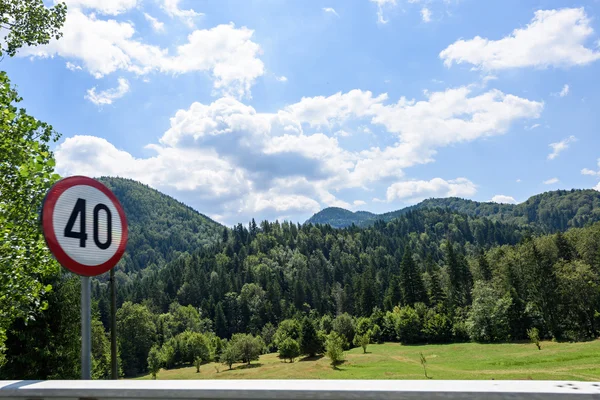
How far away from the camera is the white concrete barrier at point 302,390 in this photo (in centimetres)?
185

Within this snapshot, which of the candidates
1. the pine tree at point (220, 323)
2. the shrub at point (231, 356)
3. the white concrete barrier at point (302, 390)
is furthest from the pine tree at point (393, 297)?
the white concrete barrier at point (302, 390)

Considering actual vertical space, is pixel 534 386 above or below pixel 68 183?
below

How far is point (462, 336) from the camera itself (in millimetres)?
85062

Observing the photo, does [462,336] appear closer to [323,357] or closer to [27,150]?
[323,357]

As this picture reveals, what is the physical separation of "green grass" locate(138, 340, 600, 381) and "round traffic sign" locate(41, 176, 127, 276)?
42675 mm

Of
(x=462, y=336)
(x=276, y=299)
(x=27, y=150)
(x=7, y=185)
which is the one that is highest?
(x=27, y=150)

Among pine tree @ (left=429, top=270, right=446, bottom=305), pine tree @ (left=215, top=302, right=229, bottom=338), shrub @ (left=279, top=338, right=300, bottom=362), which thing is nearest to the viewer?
shrub @ (left=279, top=338, right=300, bottom=362)

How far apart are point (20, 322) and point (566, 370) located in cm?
4735

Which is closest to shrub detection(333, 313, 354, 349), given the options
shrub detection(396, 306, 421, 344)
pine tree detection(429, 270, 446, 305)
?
shrub detection(396, 306, 421, 344)

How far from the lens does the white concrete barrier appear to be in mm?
1846

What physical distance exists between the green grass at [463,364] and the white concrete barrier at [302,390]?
142 ft

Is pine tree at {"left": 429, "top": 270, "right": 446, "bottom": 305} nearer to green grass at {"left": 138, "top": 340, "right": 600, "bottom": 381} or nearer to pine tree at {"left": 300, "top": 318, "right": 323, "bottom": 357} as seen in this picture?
green grass at {"left": 138, "top": 340, "right": 600, "bottom": 381}

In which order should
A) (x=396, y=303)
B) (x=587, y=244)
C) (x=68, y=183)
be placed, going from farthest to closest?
(x=396, y=303)
(x=587, y=244)
(x=68, y=183)

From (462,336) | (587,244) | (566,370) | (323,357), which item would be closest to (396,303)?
(462,336)
